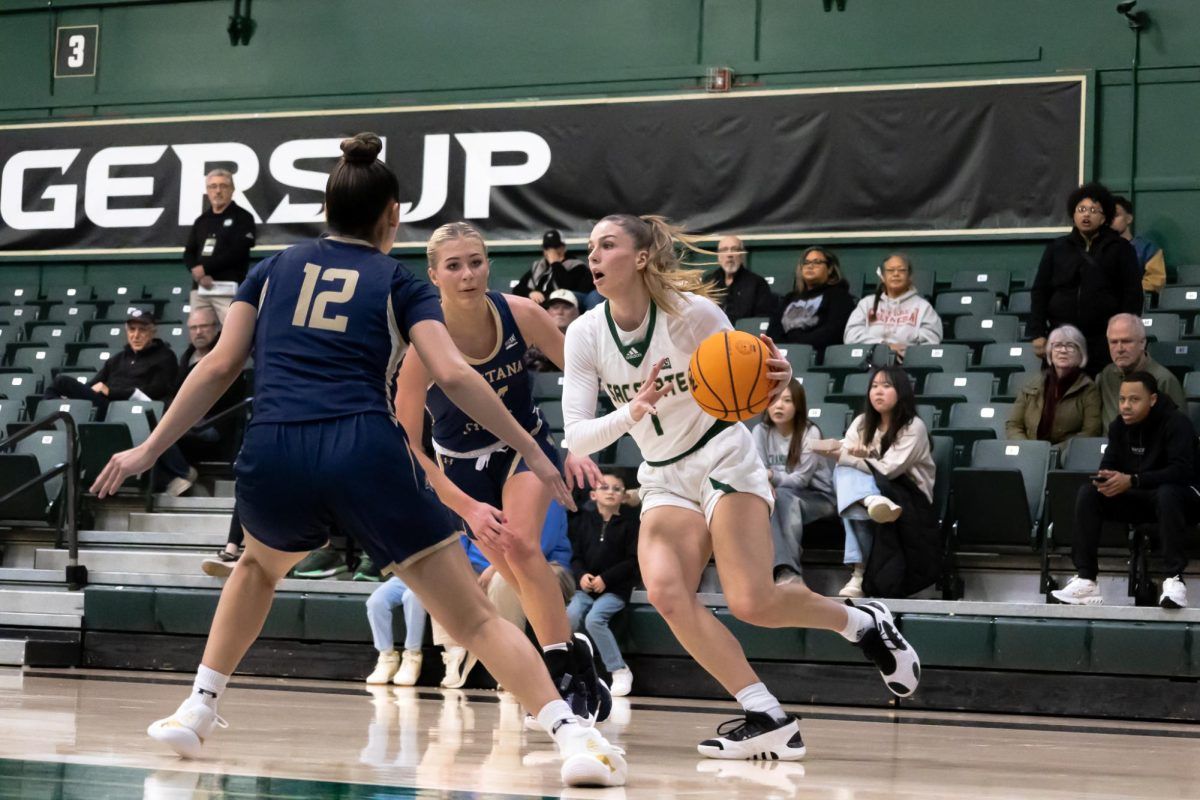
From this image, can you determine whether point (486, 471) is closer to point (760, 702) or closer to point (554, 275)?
point (760, 702)

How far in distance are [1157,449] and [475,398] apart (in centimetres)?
508

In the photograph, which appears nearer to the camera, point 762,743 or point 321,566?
point 762,743

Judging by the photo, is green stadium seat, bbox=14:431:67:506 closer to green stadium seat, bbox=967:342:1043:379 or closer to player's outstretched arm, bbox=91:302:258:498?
green stadium seat, bbox=967:342:1043:379

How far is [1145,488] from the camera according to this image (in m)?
7.80

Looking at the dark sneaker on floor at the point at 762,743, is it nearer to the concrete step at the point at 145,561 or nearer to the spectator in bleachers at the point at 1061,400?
the spectator in bleachers at the point at 1061,400

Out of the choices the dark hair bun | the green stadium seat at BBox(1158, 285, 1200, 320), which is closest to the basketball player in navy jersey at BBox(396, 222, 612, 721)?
the dark hair bun

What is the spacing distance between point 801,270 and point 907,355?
1091 mm

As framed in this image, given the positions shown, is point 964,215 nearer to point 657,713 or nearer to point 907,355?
point 907,355

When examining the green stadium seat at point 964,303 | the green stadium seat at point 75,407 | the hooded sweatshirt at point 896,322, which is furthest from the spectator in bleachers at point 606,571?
the green stadium seat at point 75,407

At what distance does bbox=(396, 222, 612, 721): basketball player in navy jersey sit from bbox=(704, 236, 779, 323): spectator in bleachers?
5935mm

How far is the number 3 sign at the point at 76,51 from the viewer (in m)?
16.3

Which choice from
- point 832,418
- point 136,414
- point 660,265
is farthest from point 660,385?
point 136,414

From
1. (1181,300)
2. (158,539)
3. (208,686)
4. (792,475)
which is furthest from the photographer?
(1181,300)

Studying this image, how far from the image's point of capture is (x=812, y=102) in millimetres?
13500
